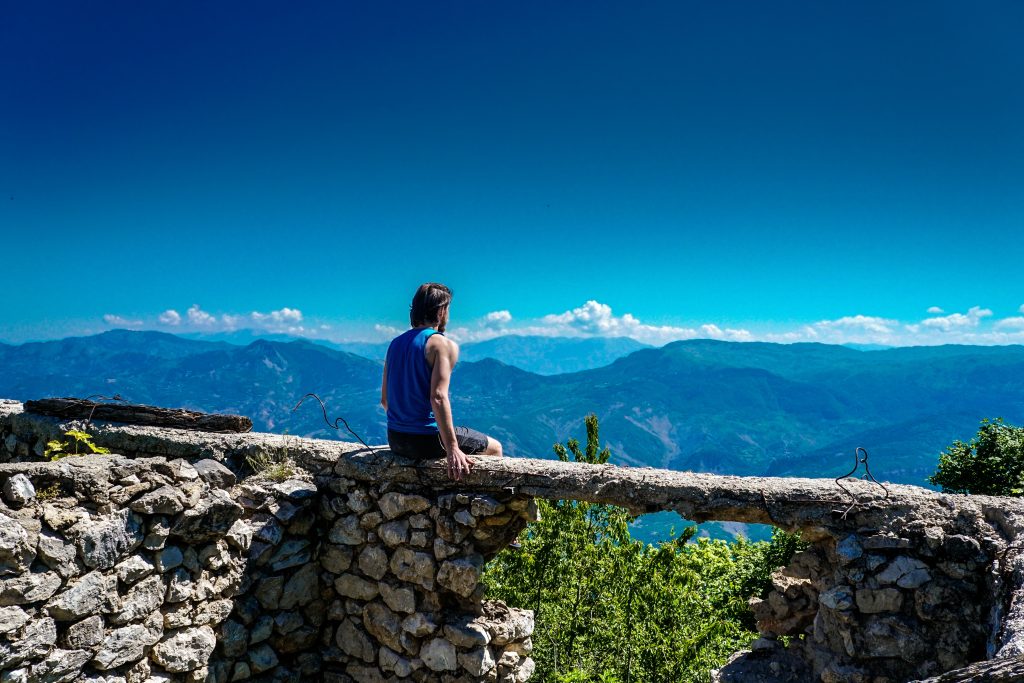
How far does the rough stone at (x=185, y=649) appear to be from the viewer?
429 centimetres

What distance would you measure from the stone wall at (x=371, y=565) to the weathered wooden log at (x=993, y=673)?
656 millimetres

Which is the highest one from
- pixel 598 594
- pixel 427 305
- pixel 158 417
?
pixel 427 305

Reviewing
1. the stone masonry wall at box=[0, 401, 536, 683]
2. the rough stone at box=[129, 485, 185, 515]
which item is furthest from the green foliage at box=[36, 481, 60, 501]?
the rough stone at box=[129, 485, 185, 515]

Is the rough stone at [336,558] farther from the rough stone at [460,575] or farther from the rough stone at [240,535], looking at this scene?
the rough stone at [460,575]

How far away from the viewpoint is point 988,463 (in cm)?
1312

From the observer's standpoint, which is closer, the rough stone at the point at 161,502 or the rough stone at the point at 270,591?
the rough stone at the point at 161,502

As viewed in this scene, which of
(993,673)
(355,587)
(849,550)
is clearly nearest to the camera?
(993,673)

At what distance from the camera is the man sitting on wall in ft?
15.2

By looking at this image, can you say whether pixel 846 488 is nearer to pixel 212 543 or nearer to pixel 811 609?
pixel 811 609

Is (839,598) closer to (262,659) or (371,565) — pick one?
(371,565)

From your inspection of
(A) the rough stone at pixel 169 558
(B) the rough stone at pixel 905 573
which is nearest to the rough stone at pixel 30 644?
(A) the rough stone at pixel 169 558

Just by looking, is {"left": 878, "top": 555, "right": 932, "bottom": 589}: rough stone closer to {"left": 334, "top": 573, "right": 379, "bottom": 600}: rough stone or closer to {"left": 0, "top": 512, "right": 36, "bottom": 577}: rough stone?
{"left": 334, "top": 573, "right": 379, "bottom": 600}: rough stone

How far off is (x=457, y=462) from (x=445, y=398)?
546 mm

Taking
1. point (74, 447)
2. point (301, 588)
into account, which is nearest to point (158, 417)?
point (74, 447)
